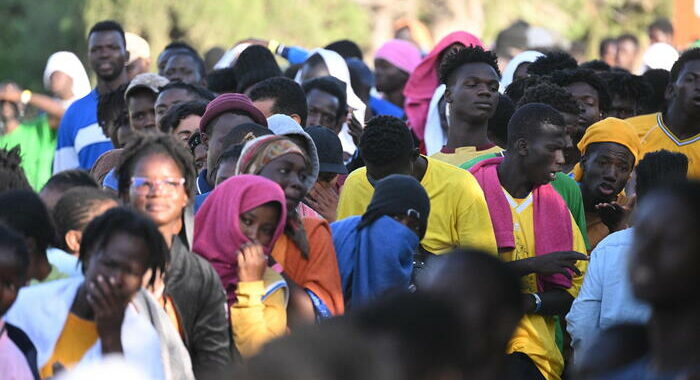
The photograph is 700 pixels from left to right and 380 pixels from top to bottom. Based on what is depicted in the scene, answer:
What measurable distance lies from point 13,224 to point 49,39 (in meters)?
17.3

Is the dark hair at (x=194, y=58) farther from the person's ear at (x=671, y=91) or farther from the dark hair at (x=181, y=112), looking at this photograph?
the person's ear at (x=671, y=91)

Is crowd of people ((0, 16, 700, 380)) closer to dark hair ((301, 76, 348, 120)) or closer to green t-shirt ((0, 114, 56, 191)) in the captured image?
dark hair ((301, 76, 348, 120))

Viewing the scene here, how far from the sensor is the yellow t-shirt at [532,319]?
776cm

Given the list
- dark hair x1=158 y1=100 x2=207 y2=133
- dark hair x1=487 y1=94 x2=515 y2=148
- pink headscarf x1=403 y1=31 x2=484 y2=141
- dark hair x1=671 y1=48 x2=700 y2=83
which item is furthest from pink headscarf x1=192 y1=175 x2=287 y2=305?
pink headscarf x1=403 y1=31 x2=484 y2=141

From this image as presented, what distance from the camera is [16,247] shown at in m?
5.55

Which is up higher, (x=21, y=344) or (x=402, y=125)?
(x=402, y=125)

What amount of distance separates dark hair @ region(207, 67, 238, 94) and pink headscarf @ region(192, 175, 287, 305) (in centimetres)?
545

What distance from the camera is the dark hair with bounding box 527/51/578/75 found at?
10969mm

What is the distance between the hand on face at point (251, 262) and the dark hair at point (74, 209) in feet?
2.32

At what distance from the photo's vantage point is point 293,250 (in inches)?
257

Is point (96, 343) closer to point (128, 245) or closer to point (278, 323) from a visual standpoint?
point (128, 245)

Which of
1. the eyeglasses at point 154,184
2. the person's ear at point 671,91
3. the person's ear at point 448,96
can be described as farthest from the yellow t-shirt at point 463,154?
the eyeglasses at point 154,184

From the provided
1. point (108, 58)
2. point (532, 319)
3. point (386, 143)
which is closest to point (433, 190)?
point (386, 143)

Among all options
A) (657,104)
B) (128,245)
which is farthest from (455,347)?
(657,104)
